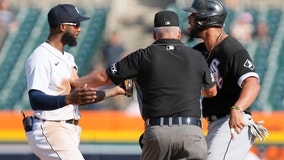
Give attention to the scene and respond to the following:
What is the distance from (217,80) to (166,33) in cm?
77

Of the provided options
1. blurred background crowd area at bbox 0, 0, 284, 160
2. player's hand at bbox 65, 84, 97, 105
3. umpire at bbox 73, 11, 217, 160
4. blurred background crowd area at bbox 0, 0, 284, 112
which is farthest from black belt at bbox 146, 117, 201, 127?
blurred background crowd area at bbox 0, 0, 284, 112

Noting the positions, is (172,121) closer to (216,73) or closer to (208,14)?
(216,73)

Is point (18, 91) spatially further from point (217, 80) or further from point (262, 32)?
point (217, 80)

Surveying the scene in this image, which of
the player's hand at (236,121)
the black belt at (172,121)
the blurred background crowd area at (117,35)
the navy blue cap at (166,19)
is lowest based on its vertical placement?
the blurred background crowd area at (117,35)

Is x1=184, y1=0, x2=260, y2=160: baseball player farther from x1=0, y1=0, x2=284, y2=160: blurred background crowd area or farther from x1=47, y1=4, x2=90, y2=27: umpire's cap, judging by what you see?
x1=0, y1=0, x2=284, y2=160: blurred background crowd area

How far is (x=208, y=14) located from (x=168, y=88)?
1004 millimetres

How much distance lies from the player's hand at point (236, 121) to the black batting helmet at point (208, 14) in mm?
964

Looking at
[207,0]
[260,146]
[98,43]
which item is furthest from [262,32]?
[207,0]

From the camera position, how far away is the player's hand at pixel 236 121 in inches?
274

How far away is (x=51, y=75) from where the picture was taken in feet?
23.7

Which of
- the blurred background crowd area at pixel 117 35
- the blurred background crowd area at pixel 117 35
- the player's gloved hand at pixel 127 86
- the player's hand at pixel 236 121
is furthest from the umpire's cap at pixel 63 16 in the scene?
the blurred background crowd area at pixel 117 35

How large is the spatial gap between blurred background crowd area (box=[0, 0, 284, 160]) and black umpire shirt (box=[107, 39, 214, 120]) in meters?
6.25

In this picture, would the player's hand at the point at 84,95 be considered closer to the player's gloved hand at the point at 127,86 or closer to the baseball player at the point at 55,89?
the baseball player at the point at 55,89

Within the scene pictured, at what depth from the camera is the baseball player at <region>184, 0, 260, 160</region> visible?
7.22 m
